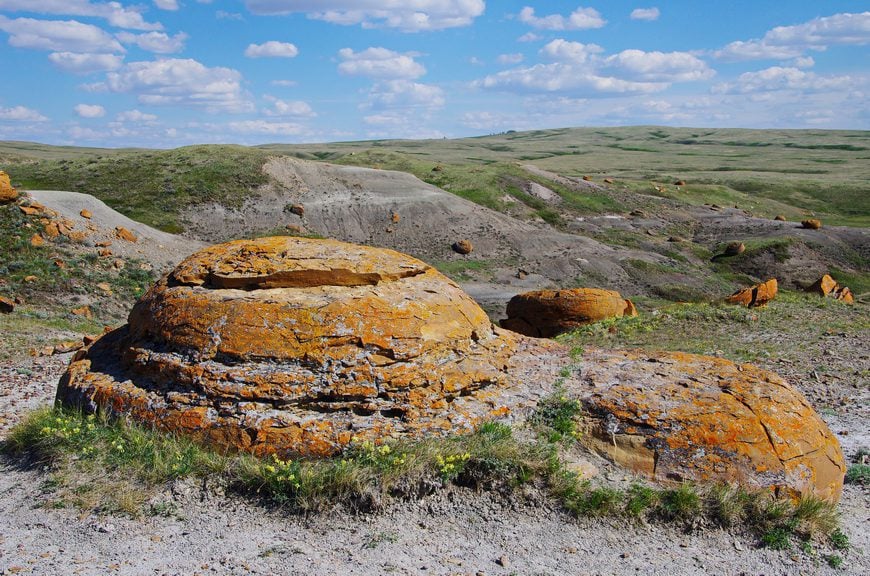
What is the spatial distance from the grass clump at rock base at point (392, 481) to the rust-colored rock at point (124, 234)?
28.7 metres

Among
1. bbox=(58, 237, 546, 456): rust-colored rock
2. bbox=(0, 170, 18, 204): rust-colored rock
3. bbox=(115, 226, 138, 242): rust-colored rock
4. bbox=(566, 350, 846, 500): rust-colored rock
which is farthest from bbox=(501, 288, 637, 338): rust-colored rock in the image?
bbox=(0, 170, 18, 204): rust-colored rock

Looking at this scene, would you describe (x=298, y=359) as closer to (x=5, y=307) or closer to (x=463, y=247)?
(x=5, y=307)

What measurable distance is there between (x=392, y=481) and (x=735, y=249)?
5173 cm

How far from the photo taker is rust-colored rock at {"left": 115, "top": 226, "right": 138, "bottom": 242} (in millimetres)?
33531

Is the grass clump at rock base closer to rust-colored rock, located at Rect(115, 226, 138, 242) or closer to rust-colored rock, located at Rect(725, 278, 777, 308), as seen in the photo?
rust-colored rock, located at Rect(725, 278, 777, 308)

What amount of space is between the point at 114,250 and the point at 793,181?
9590 cm

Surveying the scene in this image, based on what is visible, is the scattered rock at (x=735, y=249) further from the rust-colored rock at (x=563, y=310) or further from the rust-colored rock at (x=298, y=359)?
the rust-colored rock at (x=298, y=359)

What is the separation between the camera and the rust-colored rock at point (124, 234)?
110ft

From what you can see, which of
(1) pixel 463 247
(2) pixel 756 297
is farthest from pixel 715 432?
(1) pixel 463 247

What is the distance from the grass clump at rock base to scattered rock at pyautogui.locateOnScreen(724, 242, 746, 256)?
161 feet

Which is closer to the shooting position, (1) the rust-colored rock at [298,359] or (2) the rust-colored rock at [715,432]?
(1) the rust-colored rock at [298,359]

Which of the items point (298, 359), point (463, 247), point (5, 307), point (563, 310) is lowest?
point (463, 247)

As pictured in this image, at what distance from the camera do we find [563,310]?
76.3 feet

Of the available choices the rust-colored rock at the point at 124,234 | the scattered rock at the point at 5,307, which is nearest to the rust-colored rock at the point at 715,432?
the scattered rock at the point at 5,307
